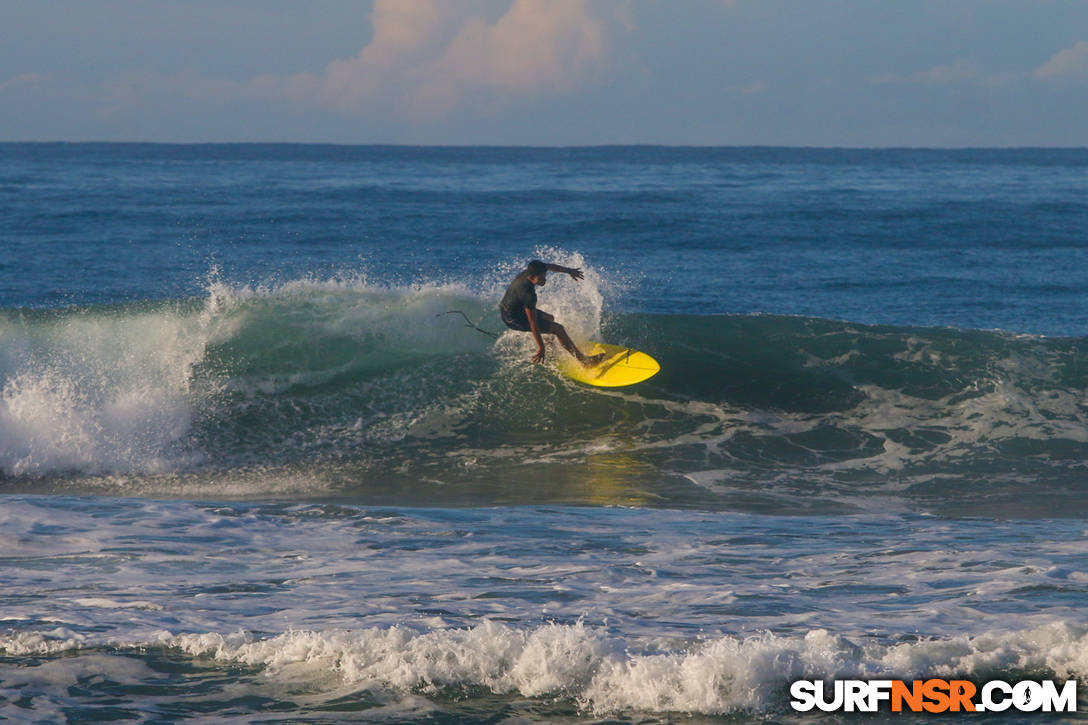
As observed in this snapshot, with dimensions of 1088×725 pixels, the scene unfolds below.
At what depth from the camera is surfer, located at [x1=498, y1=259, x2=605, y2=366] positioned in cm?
1144

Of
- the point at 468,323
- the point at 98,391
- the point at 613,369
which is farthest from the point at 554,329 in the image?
the point at 98,391

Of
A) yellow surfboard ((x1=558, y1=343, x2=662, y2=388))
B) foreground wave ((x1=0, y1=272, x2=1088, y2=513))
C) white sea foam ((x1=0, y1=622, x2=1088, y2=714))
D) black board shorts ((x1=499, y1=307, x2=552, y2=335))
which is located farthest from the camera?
yellow surfboard ((x1=558, y1=343, x2=662, y2=388))

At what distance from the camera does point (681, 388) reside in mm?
12695

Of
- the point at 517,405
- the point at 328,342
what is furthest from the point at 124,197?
the point at 517,405

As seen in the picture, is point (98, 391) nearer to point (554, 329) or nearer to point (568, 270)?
point (554, 329)

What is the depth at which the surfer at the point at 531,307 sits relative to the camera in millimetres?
11438

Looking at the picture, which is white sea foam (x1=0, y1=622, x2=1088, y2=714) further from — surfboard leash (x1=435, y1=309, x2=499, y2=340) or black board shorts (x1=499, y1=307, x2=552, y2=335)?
surfboard leash (x1=435, y1=309, x2=499, y2=340)

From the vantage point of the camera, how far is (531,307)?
11719mm

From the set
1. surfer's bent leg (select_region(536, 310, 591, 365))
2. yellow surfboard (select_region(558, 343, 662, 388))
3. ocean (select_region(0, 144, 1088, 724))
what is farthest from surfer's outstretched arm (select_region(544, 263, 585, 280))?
ocean (select_region(0, 144, 1088, 724))

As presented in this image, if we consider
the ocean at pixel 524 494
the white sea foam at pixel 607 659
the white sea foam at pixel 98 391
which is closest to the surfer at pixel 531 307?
the ocean at pixel 524 494

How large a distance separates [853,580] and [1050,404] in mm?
6849

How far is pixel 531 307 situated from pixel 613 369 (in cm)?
140

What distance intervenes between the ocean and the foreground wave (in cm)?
5

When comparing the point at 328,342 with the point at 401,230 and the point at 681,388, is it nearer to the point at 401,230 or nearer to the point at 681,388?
the point at 681,388
